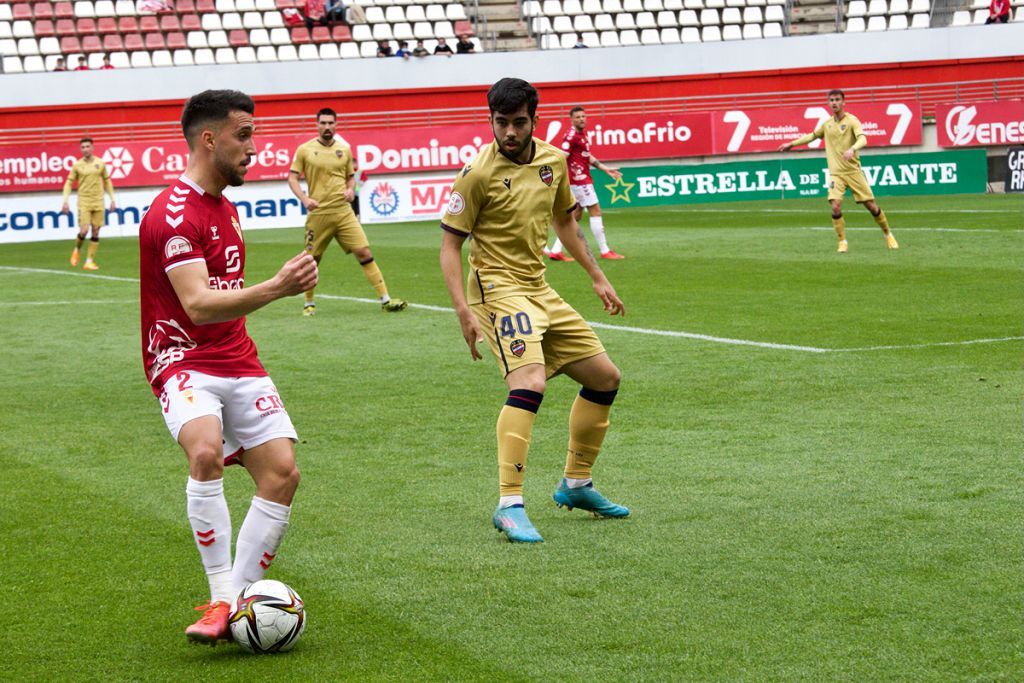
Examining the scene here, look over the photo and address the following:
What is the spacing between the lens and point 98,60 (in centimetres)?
3534

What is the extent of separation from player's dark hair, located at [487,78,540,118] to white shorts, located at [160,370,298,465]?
1.77 meters

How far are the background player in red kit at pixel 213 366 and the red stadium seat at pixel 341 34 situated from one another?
3318 cm

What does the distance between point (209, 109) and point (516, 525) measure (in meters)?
2.22

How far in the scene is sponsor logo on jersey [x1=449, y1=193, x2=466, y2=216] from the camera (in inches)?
252

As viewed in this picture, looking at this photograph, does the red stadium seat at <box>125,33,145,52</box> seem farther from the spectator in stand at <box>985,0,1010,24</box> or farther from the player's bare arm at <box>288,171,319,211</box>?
the spectator in stand at <box>985,0,1010,24</box>

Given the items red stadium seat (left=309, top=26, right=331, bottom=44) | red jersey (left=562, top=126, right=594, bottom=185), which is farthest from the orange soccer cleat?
red stadium seat (left=309, top=26, right=331, bottom=44)

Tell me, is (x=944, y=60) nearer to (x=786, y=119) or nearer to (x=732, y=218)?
(x=786, y=119)

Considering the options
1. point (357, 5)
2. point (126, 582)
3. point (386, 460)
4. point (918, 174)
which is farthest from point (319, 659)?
point (357, 5)

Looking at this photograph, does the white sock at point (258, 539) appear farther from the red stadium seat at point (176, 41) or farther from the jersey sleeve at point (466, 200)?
the red stadium seat at point (176, 41)

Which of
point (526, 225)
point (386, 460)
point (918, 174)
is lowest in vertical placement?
point (918, 174)

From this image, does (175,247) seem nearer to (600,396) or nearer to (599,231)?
(600,396)

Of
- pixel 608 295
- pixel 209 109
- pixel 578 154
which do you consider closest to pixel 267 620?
pixel 209 109

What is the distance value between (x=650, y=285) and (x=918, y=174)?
1855cm

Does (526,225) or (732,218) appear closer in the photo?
(526,225)
